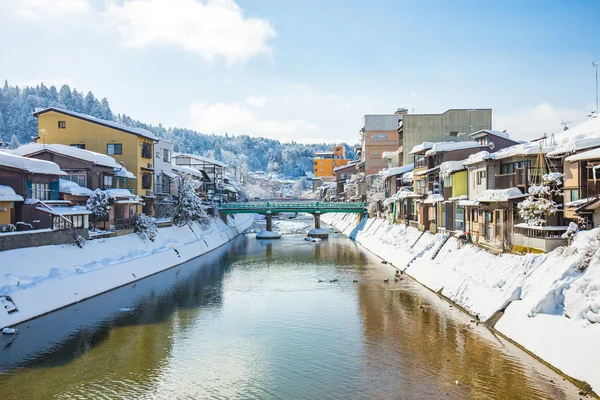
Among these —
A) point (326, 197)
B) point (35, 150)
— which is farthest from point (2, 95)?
point (35, 150)

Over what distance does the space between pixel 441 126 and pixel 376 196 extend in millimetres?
12412

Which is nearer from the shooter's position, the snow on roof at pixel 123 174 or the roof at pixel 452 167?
the roof at pixel 452 167

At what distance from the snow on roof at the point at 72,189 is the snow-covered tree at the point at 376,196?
123 feet

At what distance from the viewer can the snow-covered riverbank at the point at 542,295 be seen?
49.5 ft

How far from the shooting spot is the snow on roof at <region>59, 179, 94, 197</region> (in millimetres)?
35044

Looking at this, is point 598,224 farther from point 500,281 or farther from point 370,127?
point 370,127

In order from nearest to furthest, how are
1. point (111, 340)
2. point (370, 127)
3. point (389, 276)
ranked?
point (111, 340)
point (389, 276)
point (370, 127)

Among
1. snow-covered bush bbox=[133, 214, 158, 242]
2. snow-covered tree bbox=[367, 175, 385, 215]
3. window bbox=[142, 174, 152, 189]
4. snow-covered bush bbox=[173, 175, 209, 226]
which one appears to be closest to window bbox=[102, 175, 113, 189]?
snow-covered bush bbox=[133, 214, 158, 242]

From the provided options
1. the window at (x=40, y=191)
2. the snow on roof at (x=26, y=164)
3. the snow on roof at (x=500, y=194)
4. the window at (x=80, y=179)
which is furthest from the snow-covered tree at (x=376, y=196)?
the snow on roof at (x=26, y=164)

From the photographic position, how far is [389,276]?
1353 inches

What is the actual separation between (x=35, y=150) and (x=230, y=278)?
19.2 m

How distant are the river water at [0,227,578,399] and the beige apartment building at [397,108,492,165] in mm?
34111

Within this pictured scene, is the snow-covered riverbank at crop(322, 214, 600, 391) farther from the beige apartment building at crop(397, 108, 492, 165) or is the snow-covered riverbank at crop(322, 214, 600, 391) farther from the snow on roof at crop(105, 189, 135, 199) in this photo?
the beige apartment building at crop(397, 108, 492, 165)

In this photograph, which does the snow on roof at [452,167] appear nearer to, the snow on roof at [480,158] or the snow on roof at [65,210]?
the snow on roof at [480,158]
